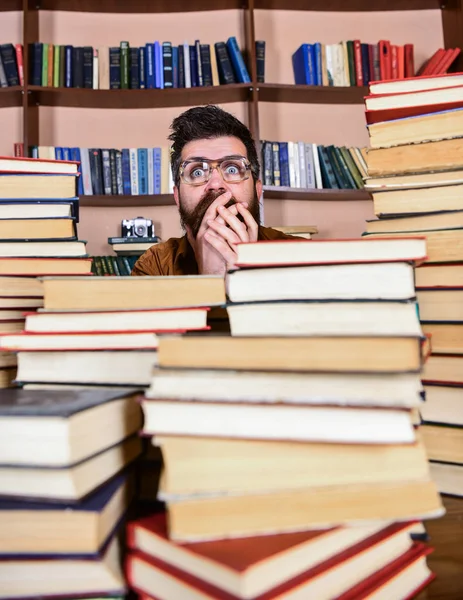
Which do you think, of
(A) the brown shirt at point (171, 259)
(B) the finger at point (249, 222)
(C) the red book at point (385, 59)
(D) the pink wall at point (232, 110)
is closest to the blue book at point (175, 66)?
(D) the pink wall at point (232, 110)

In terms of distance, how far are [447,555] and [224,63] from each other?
95.3 inches

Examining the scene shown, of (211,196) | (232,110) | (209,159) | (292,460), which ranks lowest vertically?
(292,460)

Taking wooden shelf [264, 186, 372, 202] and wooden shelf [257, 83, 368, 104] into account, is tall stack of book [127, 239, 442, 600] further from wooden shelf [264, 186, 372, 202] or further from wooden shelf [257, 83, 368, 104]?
wooden shelf [257, 83, 368, 104]

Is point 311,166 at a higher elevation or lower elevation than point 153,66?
lower

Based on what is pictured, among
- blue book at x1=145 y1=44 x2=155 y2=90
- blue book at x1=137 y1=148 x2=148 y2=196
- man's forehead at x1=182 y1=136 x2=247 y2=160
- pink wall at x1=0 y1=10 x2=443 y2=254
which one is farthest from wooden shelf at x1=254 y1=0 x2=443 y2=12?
man's forehead at x1=182 y1=136 x2=247 y2=160

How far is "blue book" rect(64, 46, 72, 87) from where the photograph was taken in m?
2.49

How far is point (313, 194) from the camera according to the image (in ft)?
8.61

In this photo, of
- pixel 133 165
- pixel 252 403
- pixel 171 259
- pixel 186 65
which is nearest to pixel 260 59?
pixel 186 65

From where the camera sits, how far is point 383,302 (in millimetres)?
498

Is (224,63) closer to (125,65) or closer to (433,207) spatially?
(125,65)

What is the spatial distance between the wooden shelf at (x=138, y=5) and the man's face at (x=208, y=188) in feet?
4.98

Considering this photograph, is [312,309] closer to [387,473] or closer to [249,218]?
[387,473]

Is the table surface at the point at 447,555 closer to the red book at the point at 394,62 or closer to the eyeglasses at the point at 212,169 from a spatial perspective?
the eyeglasses at the point at 212,169

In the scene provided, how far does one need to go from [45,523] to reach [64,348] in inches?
8.8
